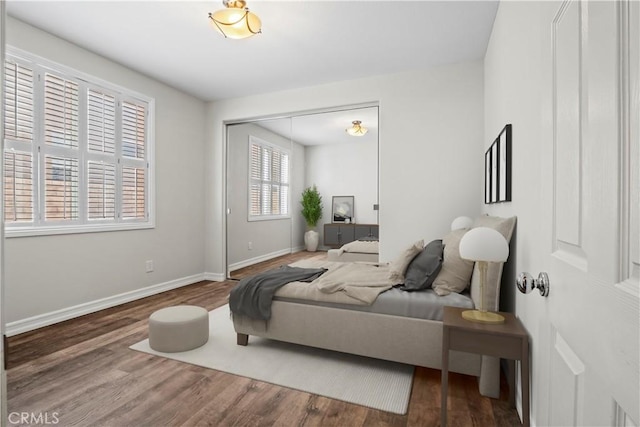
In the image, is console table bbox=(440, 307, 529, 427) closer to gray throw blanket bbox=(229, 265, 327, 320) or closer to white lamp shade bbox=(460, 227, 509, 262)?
white lamp shade bbox=(460, 227, 509, 262)

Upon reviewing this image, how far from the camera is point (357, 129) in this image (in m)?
4.25

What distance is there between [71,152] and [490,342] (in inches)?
156

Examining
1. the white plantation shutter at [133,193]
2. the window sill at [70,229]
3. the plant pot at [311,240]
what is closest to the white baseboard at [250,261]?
the plant pot at [311,240]

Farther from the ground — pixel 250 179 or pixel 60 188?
pixel 250 179

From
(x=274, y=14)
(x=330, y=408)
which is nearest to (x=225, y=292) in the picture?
(x=330, y=408)

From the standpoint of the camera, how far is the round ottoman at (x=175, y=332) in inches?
97.4

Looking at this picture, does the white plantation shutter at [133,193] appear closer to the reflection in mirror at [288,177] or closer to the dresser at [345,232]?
the reflection in mirror at [288,177]

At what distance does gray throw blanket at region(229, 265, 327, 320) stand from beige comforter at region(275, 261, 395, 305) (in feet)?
0.25

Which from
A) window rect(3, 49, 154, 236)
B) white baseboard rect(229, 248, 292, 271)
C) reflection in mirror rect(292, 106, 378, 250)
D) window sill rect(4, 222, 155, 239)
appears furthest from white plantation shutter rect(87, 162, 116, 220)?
reflection in mirror rect(292, 106, 378, 250)

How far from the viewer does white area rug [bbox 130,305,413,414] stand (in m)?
1.95

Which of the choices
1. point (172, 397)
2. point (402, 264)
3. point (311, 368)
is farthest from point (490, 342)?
point (172, 397)

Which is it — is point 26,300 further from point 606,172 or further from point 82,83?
point 606,172

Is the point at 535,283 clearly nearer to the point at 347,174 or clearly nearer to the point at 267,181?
the point at 347,174

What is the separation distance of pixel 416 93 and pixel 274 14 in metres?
1.91
